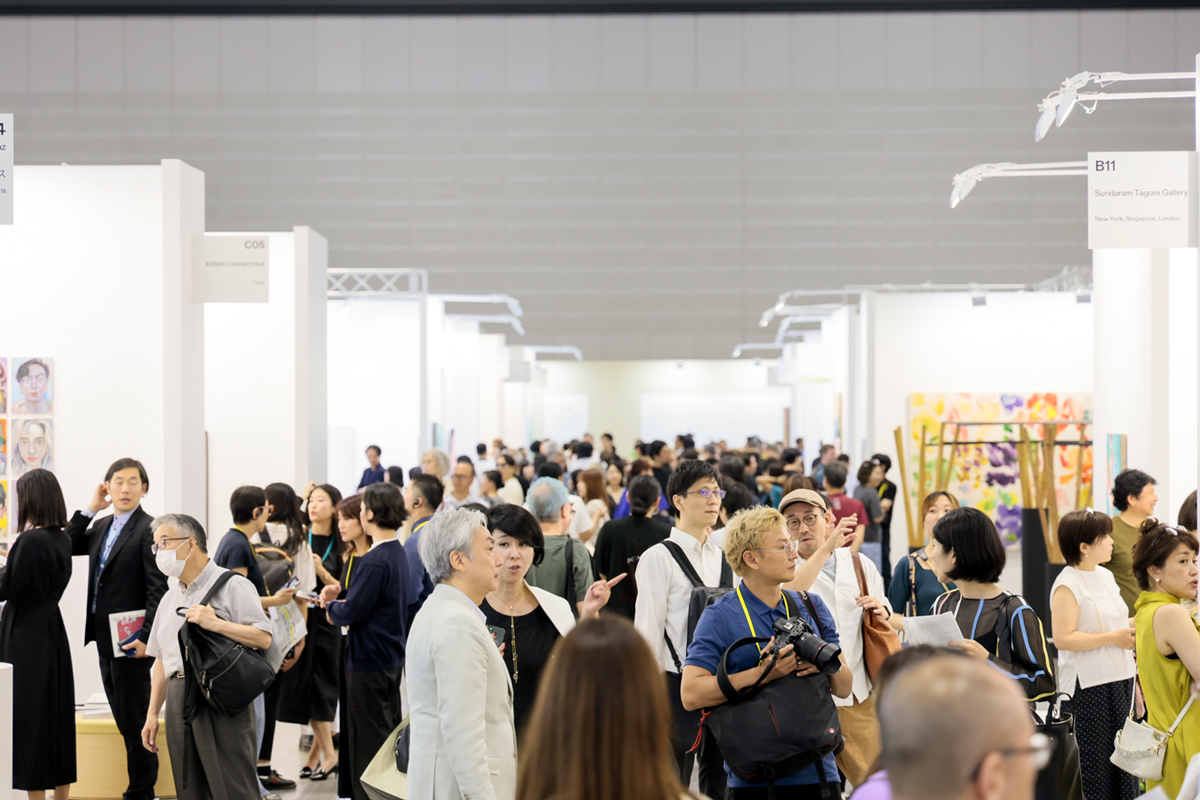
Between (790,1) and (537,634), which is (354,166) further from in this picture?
(537,634)

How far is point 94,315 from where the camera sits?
7.71 meters

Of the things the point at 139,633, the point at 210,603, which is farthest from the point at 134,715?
the point at 210,603

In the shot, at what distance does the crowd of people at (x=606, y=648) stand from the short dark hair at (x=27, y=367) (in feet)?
5.76

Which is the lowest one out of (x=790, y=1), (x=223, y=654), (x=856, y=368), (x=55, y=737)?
(x=55, y=737)

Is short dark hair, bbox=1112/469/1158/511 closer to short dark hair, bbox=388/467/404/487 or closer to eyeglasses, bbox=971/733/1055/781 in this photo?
eyeglasses, bbox=971/733/1055/781

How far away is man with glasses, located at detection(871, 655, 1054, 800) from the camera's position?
1.47 meters

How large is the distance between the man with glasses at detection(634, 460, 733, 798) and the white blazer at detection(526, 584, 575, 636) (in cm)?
42

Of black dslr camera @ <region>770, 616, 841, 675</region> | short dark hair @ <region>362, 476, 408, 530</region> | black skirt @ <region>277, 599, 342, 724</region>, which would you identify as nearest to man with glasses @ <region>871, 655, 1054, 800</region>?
black dslr camera @ <region>770, 616, 841, 675</region>

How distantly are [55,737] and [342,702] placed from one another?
138 centimetres

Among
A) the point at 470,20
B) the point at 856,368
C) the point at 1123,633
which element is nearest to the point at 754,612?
the point at 1123,633

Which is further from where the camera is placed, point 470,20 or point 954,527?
point 470,20

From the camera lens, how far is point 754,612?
334cm

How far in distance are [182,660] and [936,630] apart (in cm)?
314

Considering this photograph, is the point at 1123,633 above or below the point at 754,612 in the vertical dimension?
below
